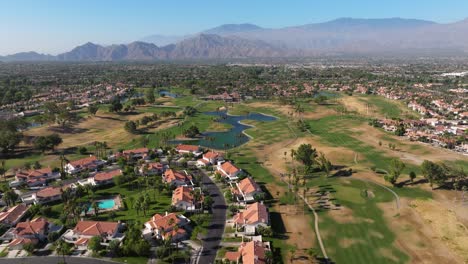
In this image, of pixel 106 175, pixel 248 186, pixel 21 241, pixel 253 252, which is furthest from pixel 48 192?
pixel 253 252

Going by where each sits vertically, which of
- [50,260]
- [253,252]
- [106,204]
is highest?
[253,252]

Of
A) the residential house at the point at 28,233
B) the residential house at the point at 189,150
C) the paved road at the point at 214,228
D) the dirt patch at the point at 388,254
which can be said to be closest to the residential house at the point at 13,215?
the residential house at the point at 28,233

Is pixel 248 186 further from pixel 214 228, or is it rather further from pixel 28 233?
pixel 28 233

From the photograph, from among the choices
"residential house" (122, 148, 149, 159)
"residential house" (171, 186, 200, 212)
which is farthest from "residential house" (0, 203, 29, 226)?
"residential house" (122, 148, 149, 159)

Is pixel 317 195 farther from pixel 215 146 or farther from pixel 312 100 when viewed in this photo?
pixel 312 100

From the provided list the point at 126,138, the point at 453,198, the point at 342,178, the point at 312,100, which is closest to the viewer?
the point at 453,198

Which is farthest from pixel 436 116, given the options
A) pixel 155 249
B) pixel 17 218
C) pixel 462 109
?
pixel 17 218

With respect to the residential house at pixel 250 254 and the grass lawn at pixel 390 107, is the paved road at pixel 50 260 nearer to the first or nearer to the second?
the residential house at pixel 250 254
